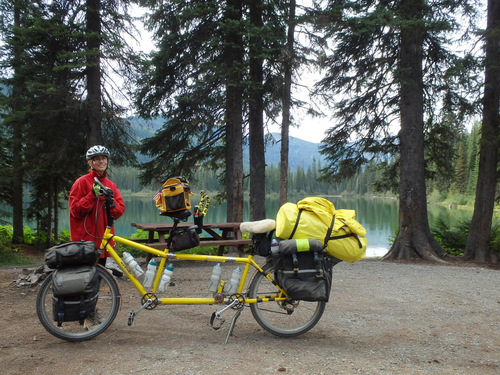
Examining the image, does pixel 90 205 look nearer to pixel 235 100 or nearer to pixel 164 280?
pixel 164 280

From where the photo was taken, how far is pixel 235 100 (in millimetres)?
10594

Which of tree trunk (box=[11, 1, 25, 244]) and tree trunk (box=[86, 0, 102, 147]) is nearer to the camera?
tree trunk (box=[86, 0, 102, 147])

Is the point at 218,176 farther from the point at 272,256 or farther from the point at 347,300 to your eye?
the point at 272,256

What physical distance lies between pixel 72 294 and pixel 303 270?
2147 millimetres

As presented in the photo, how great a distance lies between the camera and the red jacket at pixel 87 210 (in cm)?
442

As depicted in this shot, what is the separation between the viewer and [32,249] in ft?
45.9

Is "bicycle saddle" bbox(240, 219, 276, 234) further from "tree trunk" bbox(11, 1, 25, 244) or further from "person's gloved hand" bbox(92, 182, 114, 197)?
"tree trunk" bbox(11, 1, 25, 244)

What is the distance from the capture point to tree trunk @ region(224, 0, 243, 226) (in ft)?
33.4

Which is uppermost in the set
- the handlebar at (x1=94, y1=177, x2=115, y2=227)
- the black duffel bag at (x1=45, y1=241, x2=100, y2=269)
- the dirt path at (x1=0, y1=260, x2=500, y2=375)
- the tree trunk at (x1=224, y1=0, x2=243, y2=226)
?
the tree trunk at (x1=224, y1=0, x2=243, y2=226)

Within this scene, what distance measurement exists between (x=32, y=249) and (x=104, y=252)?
37.7ft

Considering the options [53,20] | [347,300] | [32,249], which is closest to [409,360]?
[347,300]

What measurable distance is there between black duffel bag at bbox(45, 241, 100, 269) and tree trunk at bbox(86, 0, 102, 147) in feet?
25.1

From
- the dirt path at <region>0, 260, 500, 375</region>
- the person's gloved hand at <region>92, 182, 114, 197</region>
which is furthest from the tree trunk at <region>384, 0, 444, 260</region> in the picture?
the person's gloved hand at <region>92, 182, 114, 197</region>

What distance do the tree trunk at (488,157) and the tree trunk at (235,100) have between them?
5.78 meters
